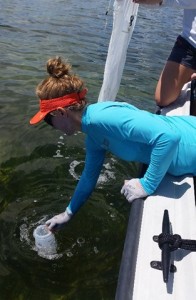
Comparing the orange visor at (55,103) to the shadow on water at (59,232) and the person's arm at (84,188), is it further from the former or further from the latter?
the shadow on water at (59,232)

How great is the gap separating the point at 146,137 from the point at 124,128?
17 centimetres

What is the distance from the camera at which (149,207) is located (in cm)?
277

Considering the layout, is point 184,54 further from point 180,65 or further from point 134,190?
point 134,190

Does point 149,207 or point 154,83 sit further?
point 154,83

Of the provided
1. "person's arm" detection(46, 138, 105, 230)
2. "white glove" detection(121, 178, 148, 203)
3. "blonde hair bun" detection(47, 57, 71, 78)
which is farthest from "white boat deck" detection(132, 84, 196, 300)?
"blonde hair bun" detection(47, 57, 71, 78)

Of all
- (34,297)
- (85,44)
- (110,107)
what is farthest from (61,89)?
(85,44)

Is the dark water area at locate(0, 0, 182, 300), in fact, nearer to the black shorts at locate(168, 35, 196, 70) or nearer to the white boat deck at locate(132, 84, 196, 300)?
the white boat deck at locate(132, 84, 196, 300)

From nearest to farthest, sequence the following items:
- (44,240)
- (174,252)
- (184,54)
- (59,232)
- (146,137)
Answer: (174,252) → (146,137) → (44,240) → (59,232) → (184,54)

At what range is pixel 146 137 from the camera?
277 cm

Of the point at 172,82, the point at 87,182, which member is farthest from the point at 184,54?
the point at 87,182

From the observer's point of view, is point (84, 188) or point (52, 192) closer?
point (84, 188)

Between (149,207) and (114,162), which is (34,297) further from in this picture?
(114,162)

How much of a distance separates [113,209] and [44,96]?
1816mm

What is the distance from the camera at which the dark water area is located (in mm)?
3326
